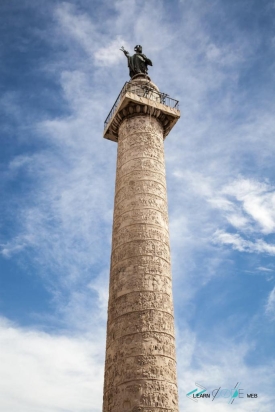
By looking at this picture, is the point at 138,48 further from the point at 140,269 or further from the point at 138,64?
the point at 140,269

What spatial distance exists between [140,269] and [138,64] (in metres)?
9.70

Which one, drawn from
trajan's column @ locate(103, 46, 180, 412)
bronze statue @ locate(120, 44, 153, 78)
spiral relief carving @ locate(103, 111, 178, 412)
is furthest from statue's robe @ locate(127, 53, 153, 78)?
spiral relief carving @ locate(103, 111, 178, 412)

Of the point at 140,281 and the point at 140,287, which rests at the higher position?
the point at 140,281

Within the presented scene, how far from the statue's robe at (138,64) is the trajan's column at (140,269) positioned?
182cm

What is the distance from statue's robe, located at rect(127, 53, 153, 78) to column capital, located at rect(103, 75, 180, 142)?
3.06 ft

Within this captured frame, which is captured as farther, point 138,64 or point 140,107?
point 138,64

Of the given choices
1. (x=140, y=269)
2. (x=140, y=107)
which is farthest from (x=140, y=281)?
(x=140, y=107)

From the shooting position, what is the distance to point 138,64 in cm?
1678

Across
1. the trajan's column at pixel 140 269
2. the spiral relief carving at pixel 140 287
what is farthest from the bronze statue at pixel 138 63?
the spiral relief carving at pixel 140 287

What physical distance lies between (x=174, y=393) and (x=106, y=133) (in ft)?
31.8

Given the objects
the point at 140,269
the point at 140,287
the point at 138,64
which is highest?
the point at 138,64

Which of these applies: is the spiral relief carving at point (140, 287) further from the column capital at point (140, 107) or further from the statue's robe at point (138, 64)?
the statue's robe at point (138, 64)

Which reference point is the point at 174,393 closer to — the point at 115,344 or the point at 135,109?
the point at 115,344

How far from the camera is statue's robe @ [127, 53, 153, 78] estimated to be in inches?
659
